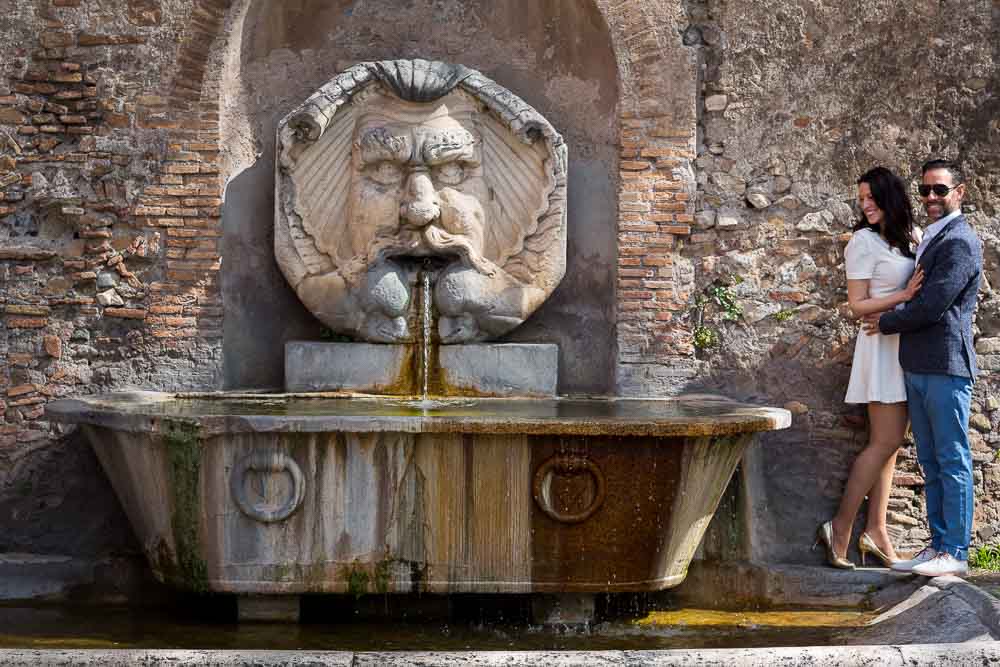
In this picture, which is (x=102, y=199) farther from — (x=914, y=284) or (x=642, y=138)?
(x=914, y=284)

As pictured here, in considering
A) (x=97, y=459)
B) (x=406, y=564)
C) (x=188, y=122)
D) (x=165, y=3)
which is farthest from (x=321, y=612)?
(x=165, y=3)

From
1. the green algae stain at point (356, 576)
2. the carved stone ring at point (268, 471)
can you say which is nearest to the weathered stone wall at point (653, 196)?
the carved stone ring at point (268, 471)

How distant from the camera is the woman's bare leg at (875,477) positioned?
622cm

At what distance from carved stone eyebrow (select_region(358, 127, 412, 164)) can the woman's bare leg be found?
258cm

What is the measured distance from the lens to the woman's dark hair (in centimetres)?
620

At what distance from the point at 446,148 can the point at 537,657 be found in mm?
3046

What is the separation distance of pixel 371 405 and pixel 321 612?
38.0 inches

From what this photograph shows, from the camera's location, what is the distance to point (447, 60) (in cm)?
726

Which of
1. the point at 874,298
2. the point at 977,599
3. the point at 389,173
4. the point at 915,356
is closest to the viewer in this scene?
the point at 977,599

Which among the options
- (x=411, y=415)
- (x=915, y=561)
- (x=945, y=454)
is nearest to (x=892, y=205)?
(x=945, y=454)

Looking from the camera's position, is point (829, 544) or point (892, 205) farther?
point (829, 544)

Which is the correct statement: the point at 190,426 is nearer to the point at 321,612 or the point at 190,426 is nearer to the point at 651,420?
the point at 321,612

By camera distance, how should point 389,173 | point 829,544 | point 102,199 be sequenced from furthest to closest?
point 389,173 < point 102,199 < point 829,544

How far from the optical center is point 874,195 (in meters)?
6.22
